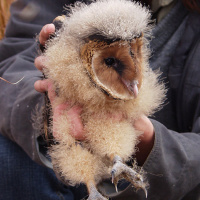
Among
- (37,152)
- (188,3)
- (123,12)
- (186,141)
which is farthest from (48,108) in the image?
(188,3)

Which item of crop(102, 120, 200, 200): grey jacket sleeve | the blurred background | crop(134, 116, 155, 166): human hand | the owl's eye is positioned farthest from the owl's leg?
the blurred background

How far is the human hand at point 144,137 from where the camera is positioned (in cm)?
83

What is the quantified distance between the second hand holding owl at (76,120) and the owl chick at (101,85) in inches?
0.7

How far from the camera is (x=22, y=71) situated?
1.25 meters

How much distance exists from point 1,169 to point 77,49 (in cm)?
85

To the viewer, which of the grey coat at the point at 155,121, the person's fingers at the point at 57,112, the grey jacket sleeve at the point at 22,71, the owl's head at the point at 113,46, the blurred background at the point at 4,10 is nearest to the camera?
the owl's head at the point at 113,46

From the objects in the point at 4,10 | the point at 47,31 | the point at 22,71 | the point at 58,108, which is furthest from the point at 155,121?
the point at 4,10

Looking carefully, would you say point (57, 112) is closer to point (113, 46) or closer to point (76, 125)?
point (76, 125)

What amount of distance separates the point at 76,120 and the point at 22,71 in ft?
2.10

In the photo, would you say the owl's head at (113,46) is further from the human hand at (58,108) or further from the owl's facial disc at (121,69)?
the human hand at (58,108)

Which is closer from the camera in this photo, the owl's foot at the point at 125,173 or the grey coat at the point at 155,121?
the owl's foot at the point at 125,173

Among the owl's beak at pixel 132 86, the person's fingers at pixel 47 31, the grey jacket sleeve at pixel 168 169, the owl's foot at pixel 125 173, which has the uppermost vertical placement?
the person's fingers at pixel 47 31

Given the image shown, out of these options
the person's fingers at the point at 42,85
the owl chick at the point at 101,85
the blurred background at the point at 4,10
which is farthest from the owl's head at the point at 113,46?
the blurred background at the point at 4,10

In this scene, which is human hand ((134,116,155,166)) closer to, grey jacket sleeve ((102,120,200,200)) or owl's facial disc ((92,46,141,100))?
grey jacket sleeve ((102,120,200,200))
